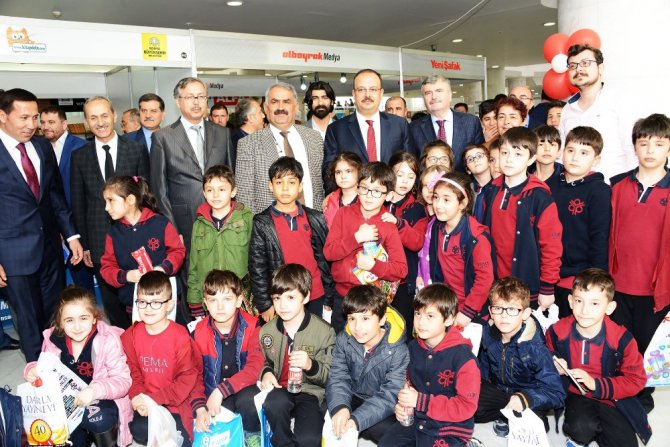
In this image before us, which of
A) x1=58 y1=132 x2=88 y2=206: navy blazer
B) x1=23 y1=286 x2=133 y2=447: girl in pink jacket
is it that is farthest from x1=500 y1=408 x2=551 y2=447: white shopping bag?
x1=58 y1=132 x2=88 y2=206: navy blazer

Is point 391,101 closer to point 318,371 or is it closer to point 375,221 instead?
point 375,221

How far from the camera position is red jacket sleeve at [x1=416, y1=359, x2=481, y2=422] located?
2.38 m

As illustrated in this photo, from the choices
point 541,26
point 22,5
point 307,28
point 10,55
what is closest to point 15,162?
point 10,55

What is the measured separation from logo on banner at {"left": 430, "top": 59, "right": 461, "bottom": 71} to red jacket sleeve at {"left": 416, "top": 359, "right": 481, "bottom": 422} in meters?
7.83

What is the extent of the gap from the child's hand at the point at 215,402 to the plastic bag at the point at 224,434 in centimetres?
8

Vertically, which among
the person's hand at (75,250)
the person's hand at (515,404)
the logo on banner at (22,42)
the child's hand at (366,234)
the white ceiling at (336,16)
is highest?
the white ceiling at (336,16)

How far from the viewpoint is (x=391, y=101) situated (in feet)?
21.1

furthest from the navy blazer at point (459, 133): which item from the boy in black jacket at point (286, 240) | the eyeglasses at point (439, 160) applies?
Result: the boy in black jacket at point (286, 240)

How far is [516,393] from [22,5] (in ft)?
24.6

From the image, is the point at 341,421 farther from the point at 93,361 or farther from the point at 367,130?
the point at 367,130

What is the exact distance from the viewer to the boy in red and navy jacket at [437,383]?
2.40 metres

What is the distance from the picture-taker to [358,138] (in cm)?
381

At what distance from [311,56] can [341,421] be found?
5.75 metres

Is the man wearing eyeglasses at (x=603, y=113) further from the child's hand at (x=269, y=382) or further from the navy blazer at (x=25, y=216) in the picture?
the navy blazer at (x=25, y=216)
